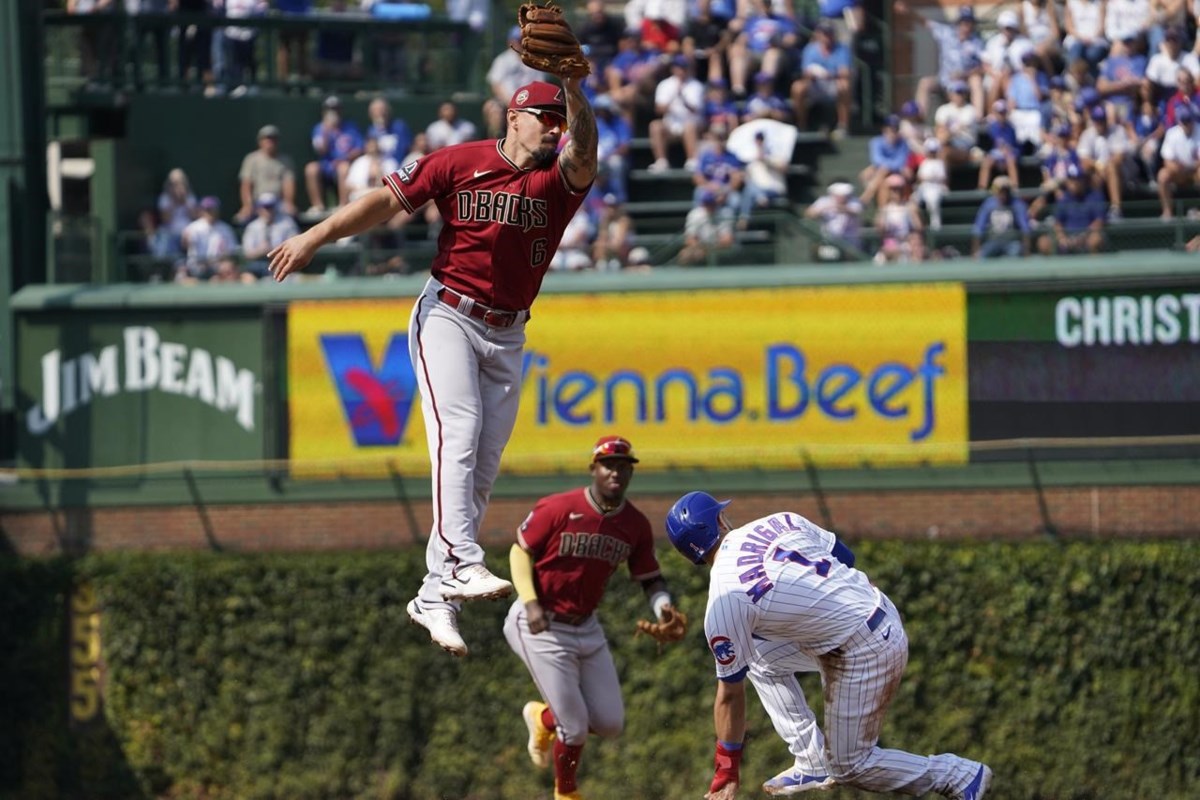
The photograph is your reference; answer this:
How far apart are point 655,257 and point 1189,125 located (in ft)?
15.2

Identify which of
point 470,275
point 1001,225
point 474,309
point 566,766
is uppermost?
point 470,275

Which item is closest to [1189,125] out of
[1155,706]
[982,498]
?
[982,498]

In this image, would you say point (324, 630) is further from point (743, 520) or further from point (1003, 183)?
point (1003, 183)

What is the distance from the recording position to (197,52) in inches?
824

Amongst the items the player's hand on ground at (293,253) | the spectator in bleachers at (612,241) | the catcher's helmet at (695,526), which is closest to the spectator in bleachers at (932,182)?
the spectator in bleachers at (612,241)

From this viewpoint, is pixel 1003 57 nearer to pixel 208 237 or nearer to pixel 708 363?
pixel 708 363

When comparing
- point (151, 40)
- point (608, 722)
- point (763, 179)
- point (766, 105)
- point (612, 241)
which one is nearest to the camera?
point (608, 722)

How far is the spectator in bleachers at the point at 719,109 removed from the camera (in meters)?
18.2

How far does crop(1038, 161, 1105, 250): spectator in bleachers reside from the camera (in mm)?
15633

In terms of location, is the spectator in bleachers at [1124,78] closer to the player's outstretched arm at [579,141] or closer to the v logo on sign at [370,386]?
the v logo on sign at [370,386]

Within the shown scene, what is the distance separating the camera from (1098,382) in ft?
51.0

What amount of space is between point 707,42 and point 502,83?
2.12 metres

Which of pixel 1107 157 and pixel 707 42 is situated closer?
A: pixel 1107 157

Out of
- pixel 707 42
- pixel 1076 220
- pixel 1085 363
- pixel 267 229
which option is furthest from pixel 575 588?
pixel 707 42
